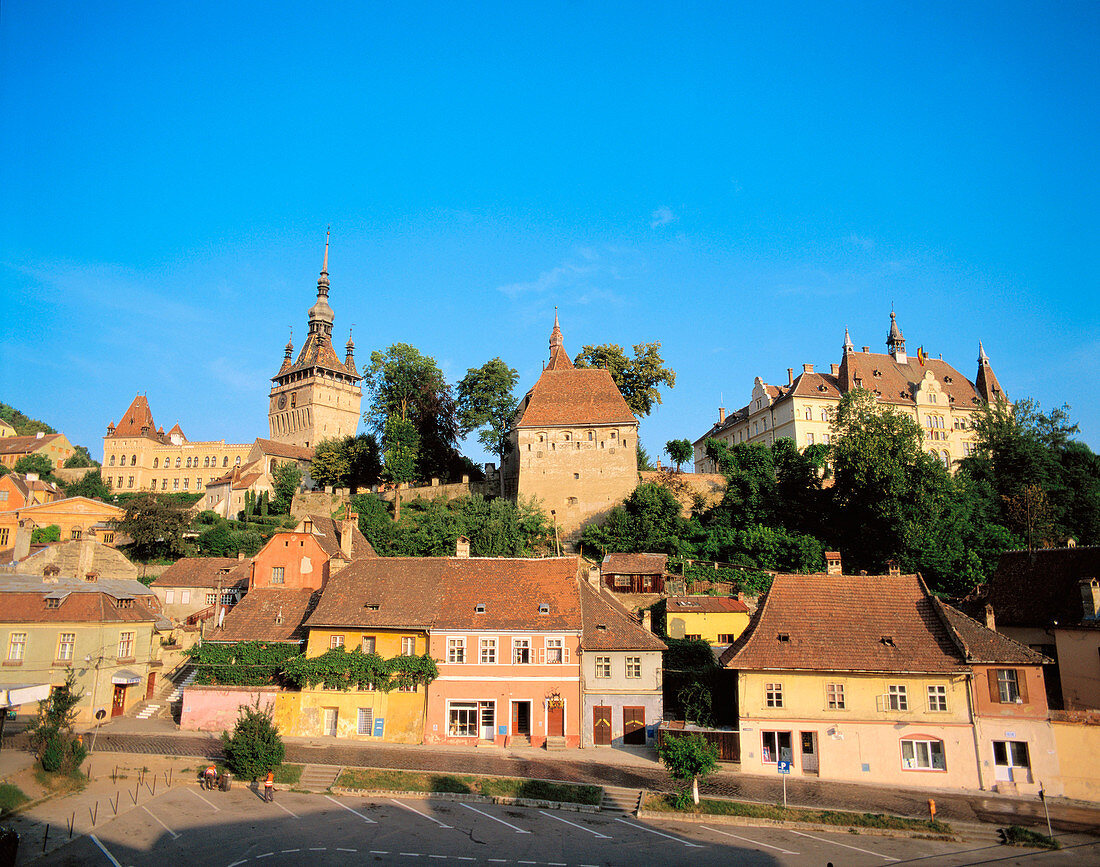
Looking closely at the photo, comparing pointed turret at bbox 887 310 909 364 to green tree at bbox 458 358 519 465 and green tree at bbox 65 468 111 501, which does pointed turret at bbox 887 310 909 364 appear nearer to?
green tree at bbox 458 358 519 465

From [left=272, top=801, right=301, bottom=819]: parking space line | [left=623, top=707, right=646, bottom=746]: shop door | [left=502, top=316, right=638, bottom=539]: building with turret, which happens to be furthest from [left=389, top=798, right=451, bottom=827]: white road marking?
[left=502, top=316, right=638, bottom=539]: building with turret

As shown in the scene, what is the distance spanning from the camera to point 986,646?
2677 centimetres

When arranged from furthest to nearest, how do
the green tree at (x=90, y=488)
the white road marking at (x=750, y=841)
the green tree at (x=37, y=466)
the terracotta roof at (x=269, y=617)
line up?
1. the green tree at (x=37, y=466)
2. the green tree at (x=90, y=488)
3. the terracotta roof at (x=269, y=617)
4. the white road marking at (x=750, y=841)

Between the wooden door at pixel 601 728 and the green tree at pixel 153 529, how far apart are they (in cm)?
4070

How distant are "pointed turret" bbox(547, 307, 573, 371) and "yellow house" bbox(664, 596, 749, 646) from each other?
104 ft

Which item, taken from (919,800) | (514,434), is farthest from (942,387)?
(919,800)

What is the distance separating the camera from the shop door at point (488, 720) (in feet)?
98.7

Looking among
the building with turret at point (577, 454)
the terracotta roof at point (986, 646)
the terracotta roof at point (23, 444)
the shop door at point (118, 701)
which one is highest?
the terracotta roof at point (23, 444)

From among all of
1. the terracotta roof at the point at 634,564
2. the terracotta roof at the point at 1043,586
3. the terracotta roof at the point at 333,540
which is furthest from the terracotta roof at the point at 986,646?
the terracotta roof at the point at 333,540

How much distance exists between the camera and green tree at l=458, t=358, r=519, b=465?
218 ft

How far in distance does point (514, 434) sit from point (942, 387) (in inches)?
1792

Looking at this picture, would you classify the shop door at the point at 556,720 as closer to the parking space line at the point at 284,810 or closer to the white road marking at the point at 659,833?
the white road marking at the point at 659,833

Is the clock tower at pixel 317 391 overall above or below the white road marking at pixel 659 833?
above

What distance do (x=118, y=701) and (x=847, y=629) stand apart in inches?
1296
